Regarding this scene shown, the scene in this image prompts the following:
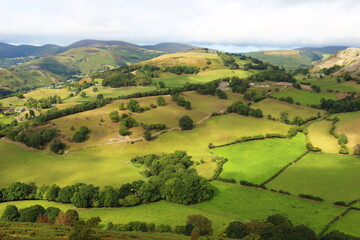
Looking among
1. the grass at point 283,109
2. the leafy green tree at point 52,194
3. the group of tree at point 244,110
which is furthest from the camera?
the grass at point 283,109

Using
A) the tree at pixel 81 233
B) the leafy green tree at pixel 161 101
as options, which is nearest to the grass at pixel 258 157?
the tree at pixel 81 233

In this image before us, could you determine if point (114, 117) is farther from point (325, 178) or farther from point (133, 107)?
point (325, 178)

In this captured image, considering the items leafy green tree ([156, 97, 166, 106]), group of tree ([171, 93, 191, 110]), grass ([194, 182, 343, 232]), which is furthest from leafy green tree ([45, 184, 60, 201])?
group of tree ([171, 93, 191, 110])

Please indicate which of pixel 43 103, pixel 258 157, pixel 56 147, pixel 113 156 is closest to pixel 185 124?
pixel 113 156

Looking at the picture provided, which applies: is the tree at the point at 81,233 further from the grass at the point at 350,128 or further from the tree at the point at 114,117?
the grass at the point at 350,128

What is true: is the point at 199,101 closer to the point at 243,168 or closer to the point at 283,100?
the point at 283,100

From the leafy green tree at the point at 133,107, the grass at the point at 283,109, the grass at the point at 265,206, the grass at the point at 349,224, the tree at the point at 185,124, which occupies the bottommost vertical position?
the grass at the point at 265,206
